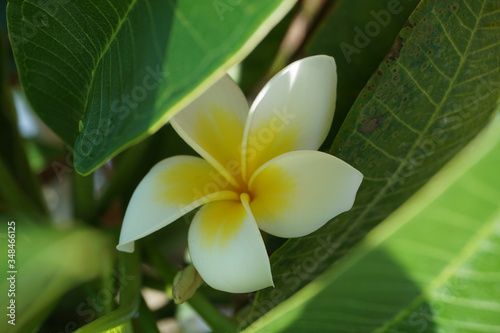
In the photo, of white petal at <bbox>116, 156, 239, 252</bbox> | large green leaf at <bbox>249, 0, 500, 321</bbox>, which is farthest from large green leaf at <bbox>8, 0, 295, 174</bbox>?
large green leaf at <bbox>249, 0, 500, 321</bbox>

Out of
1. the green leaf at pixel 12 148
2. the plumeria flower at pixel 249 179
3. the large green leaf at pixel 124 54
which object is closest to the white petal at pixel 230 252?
A: the plumeria flower at pixel 249 179

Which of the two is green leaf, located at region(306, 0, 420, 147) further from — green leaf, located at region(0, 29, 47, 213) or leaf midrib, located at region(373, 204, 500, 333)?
green leaf, located at region(0, 29, 47, 213)

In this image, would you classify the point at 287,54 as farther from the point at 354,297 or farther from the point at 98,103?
the point at 354,297

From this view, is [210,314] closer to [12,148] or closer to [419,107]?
[419,107]

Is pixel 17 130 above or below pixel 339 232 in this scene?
below

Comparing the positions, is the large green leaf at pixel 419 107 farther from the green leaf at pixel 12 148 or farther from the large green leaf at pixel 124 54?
the green leaf at pixel 12 148

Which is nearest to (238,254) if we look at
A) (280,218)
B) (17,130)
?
(280,218)
